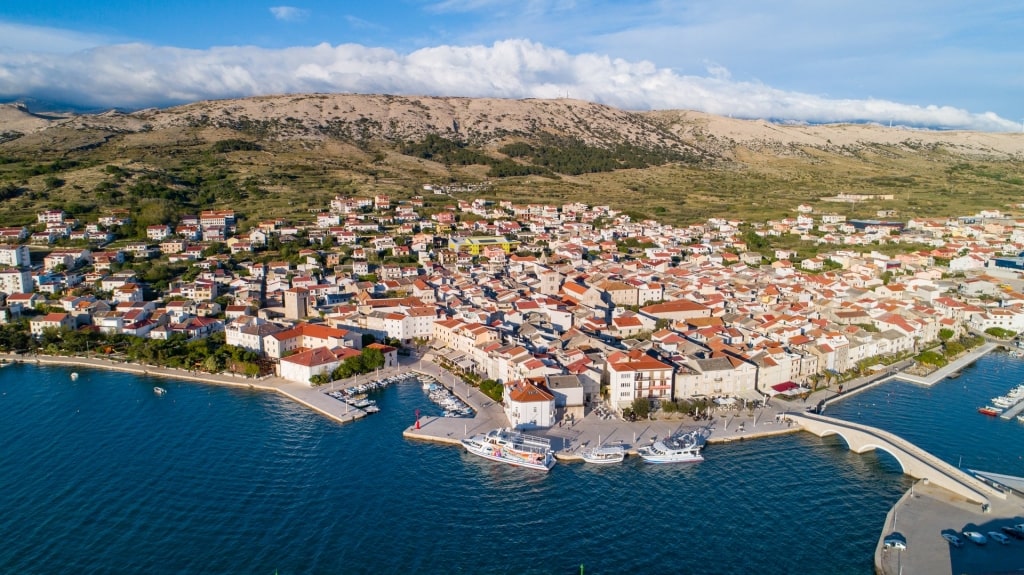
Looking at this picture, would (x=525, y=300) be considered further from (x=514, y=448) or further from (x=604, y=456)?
(x=604, y=456)

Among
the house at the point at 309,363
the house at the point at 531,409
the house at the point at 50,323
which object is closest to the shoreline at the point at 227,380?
the house at the point at 309,363

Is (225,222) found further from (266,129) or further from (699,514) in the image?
(699,514)

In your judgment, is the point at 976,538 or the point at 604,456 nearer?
the point at 976,538

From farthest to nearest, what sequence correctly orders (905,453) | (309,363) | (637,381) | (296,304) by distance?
(296,304), (309,363), (637,381), (905,453)

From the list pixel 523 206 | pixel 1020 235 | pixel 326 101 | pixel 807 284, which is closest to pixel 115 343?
pixel 807 284

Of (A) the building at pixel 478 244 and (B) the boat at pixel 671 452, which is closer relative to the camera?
(B) the boat at pixel 671 452

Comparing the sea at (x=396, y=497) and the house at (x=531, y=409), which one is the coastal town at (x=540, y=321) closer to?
the house at (x=531, y=409)

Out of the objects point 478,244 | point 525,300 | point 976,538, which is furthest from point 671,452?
point 478,244
